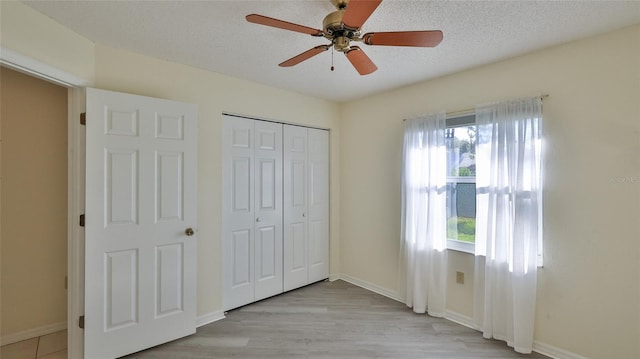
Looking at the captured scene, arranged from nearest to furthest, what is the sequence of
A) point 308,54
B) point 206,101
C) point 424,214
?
point 308,54 → point 206,101 → point 424,214

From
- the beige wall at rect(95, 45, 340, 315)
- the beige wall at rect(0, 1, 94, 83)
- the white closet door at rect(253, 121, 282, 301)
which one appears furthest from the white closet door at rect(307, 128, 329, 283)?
the beige wall at rect(0, 1, 94, 83)

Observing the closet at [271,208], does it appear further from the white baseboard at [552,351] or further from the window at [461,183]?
the white baseboard at [552,351]

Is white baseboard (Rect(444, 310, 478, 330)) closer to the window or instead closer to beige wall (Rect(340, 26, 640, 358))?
beige wall (Rect(340, 26, 640, 358))

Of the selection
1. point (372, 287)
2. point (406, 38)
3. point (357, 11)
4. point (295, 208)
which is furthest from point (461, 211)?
point (357, 11)

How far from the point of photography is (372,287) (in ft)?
11.6

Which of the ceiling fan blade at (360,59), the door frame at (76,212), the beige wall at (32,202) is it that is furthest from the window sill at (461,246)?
the beige wall at (32,202)

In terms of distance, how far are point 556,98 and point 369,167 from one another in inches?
75.2

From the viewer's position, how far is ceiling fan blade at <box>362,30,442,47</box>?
53.2 inches

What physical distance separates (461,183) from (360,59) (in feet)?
5.95

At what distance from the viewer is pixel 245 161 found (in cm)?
304

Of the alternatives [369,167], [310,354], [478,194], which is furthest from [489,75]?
[310,354]

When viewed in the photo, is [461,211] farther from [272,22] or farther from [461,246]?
[272,22]

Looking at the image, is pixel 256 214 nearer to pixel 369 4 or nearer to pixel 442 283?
pixel 442 283

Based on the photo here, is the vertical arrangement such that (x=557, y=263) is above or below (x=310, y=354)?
above
